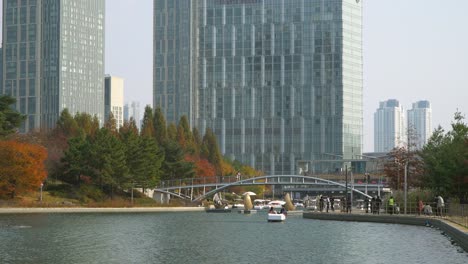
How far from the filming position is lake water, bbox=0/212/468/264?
5897 cm

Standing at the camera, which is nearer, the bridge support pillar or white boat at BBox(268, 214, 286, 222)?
white boat at BBox(268, 214, 286, 222)

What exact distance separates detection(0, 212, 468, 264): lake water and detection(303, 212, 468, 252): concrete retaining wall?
867 mm

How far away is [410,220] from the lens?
9038 centimetres

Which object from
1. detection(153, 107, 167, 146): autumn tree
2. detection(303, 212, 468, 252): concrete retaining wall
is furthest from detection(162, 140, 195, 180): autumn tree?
detection(303, 212, 468, 252): concrete retaining wall

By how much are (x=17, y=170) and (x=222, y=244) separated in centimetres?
6527

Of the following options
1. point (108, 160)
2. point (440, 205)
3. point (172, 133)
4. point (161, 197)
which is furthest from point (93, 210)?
point (440, 205)

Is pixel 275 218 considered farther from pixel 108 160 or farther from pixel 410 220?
pixel 108 160

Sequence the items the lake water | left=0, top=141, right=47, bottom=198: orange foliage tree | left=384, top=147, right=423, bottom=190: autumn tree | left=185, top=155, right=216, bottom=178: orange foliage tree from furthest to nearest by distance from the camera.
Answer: left=185, top=155, right=216, bottom=178: orange foliage tree
left=0, top=141, right=47, bottom=198: orange foliage tree
left=384, top=147, right=423, bottom=190: autumn tree
the lake water

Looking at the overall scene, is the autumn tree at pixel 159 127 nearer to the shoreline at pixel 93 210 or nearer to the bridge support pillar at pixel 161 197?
the bridge support pillar at pixel 161 197

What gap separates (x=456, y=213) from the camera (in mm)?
83938

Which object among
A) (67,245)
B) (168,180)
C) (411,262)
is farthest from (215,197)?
(411,262)

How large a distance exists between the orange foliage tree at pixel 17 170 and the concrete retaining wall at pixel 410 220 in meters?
41.1

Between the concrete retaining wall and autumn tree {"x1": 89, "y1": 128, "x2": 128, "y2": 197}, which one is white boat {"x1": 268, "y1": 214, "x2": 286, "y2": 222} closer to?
the concrete retaining wall

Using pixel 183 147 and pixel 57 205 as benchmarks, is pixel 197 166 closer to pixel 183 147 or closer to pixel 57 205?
pixel 183 147
